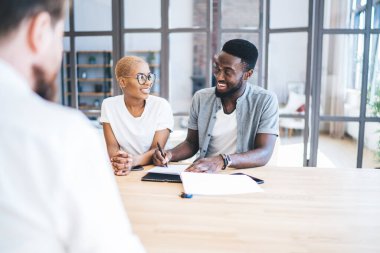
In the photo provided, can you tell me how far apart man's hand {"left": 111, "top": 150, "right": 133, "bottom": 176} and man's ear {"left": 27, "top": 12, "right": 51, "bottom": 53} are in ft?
4.18

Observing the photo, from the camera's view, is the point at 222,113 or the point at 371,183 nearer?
the point at 371,183

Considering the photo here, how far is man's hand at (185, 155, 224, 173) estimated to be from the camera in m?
1.81

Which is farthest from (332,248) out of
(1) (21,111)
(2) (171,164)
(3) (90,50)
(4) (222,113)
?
(3) (90,50)

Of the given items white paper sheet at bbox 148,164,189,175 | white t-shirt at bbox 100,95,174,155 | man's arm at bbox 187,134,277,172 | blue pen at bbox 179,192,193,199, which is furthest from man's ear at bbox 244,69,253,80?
blue pen at bbox 179,192,193,199

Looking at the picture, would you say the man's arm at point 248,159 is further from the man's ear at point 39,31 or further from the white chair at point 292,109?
the white chair at point 292,109

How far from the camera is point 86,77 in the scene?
9914 millimetres

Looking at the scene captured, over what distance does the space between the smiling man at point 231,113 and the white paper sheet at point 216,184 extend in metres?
0.50

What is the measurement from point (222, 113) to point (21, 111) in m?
1.96

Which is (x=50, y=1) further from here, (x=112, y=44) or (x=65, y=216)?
(x=112, y=44)

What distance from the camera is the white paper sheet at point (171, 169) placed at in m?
1.81

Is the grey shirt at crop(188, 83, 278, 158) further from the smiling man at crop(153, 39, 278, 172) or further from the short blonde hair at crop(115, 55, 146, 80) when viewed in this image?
the short blonde hair at crop(115, 55, 146, 80)

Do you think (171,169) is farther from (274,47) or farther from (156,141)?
(274,47)

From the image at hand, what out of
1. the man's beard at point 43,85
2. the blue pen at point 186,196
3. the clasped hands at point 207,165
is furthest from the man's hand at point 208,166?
the man's beard at point 43,85

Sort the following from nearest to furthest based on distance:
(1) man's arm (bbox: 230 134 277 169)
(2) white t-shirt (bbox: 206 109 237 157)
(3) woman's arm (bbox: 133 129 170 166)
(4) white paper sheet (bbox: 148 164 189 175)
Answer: (4) white paper sheet (bbox: 148 164 189 175) < (1) man's arm (bbox: 230 134 277 169) < (3) woman's arm (bbox: 133 129 170 166) < (2) white t-shirt (bbox: 206 109 237 157)
